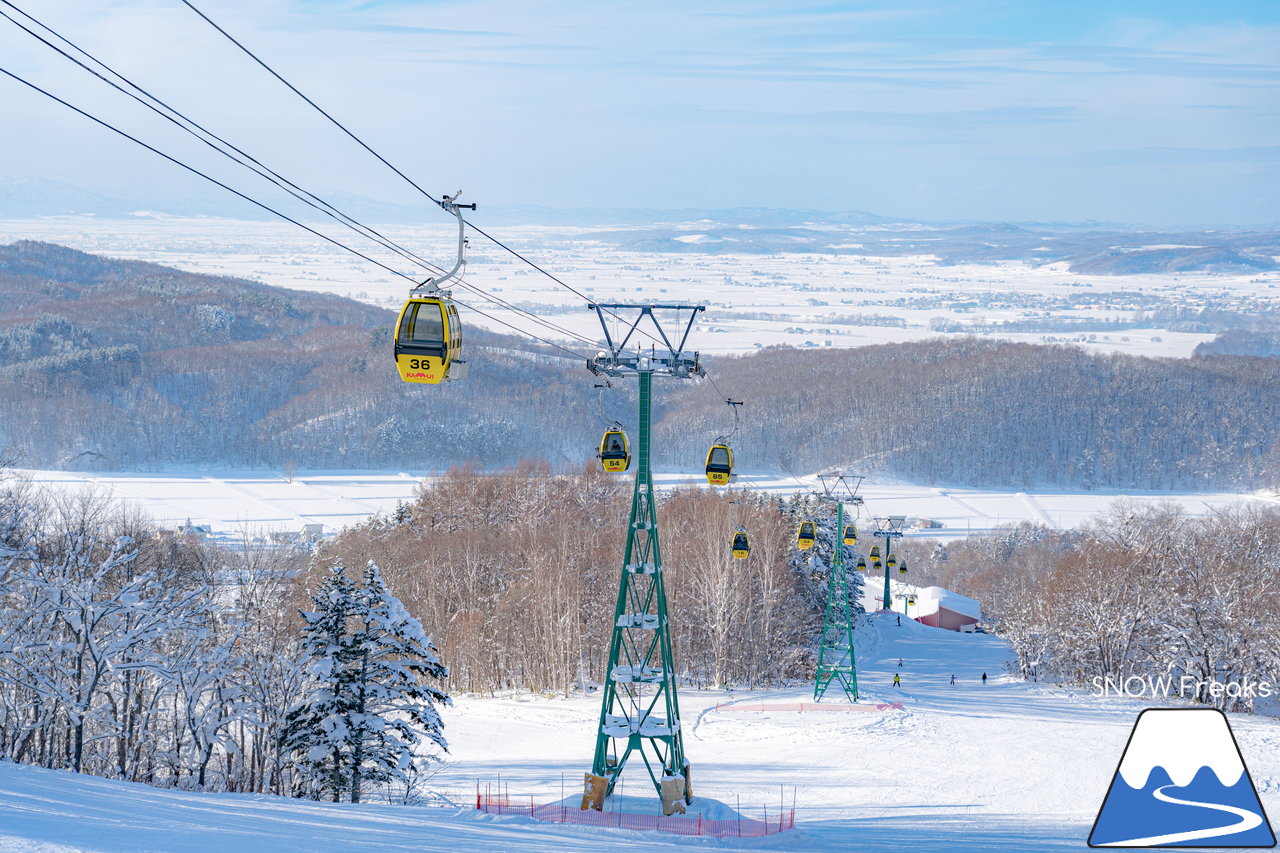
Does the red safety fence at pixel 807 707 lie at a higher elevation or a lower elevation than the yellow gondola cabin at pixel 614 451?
lower

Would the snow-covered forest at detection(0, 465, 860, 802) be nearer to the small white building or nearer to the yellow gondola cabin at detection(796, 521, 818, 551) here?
the yellow gondola cabin at detection(796, 521, 818, 551)

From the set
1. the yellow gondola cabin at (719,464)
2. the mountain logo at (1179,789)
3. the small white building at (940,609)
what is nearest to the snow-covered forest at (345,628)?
the yellow gondola cabin at (719,464)

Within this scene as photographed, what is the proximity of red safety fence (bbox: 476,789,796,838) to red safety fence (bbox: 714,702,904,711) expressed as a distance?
13.9 m

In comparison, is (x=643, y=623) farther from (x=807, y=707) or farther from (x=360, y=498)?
(x=360, y=498)

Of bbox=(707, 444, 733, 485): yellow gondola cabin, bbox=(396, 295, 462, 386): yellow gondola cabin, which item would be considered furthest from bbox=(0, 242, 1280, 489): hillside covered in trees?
bbox=(396, 295, 462, 386): yellow gondola cabin

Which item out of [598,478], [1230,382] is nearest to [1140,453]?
[1230,382]

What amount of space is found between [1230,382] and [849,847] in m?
157

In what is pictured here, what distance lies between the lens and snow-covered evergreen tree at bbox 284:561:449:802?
21344mm

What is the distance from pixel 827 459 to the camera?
138 metres

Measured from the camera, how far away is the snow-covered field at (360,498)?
89250mm

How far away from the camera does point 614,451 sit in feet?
73.3

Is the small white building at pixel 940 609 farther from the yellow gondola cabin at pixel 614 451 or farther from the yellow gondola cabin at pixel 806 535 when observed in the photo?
the yellow gondola cabin at pixel 614 451

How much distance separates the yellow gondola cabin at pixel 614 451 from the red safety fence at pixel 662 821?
6.39m

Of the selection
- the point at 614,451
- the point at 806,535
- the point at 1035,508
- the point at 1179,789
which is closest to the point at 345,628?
the point at 614,451
